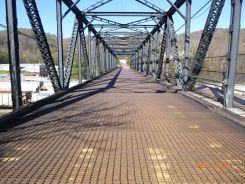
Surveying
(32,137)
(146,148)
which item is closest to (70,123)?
(32,137)

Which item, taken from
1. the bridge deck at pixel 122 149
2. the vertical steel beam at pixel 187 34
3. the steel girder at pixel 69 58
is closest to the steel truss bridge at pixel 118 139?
the bridge deck at pixel 122 149

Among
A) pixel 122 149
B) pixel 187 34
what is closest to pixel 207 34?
pixel 187 34

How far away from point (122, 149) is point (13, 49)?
4066mm

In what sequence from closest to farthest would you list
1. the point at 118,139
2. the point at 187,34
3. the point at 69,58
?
the point at 118,139 → the point at 187,34 → the point at 69,58

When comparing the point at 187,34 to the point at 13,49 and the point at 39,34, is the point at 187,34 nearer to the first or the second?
the point at 39,34

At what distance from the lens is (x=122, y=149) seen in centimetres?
445

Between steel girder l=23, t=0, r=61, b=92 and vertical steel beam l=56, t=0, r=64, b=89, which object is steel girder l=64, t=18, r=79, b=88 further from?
steel girder l=23, t=0, r=61, b=92

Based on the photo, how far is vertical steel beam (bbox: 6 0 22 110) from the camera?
6961mm

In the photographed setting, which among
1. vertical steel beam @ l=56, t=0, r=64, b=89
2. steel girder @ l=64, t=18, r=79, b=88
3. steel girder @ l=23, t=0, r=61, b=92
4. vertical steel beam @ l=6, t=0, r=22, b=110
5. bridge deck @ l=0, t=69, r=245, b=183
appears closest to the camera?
bridge deck @ l=0, t=69, r=245, b=183

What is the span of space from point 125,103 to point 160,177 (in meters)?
5.78

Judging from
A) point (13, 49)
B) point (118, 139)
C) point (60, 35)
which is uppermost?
point (60, 35)

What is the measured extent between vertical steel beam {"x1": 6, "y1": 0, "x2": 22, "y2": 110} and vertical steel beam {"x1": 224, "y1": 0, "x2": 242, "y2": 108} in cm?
492

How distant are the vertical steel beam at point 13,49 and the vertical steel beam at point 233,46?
4924 millimetres

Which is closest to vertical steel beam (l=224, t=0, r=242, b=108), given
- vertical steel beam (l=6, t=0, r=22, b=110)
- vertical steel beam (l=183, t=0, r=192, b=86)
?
vertical steel beam (l=183, t=0, r=192, b=86)
